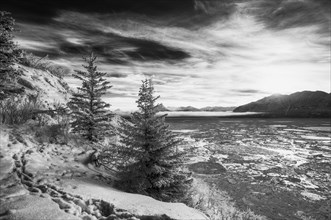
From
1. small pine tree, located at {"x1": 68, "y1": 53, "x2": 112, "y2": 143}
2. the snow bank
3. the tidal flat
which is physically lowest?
the tidal flat

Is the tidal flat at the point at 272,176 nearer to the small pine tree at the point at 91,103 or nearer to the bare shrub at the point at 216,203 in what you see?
the bare shrub at the point at 216,203

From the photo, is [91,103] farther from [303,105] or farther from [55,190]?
[303,105]

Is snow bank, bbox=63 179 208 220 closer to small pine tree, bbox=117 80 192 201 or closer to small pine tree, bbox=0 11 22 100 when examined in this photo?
small pine tree, bbox=117 80 192 201

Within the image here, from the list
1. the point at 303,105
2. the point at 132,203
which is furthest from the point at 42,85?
the point at 303,105

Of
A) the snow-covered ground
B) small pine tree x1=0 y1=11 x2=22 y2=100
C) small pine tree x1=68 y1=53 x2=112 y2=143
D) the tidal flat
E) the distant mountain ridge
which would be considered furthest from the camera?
the distant mountain ridge

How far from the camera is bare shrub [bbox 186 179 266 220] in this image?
25.3 feet

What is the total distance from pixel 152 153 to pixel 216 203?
5.47 meters

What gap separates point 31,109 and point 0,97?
0.90 metres

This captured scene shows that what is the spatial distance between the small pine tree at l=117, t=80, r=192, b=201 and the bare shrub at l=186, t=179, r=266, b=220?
42.1 inches

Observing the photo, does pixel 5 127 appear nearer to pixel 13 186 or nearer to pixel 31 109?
pixel 31 109

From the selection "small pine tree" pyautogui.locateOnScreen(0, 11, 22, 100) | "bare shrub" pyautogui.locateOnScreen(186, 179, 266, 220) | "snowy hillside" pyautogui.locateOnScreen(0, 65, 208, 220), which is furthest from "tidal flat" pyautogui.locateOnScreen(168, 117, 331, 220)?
"small pine tree" pyautogui.locateOnScreen(0, 11, 22, 100)

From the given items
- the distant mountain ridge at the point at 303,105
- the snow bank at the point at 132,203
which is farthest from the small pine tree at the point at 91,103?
the distant mountain ridge at the point at 303,105

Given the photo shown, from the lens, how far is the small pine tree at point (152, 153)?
604cm

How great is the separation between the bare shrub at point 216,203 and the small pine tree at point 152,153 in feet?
3.51
